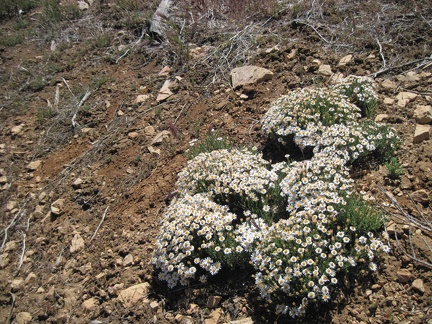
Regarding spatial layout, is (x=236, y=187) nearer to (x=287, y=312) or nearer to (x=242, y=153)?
(x=242, y=153)

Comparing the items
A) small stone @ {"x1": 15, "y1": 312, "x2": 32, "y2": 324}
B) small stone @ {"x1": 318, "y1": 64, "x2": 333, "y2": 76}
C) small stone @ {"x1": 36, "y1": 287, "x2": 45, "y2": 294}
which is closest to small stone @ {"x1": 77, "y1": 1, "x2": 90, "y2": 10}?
small stone @ {"x1": 318, "y1": 64, "x2": 333, "y2": 76}

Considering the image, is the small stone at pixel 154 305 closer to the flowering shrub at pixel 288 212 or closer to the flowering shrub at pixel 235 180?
the flowering shrub at pixel 288 212

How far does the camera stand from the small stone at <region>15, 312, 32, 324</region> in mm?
4086

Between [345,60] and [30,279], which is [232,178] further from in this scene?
[345,60]

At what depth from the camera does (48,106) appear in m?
7.27

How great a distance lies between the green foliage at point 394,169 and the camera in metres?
3.91

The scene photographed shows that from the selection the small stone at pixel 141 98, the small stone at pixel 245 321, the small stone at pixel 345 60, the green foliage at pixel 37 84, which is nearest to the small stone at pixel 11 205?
the small stone at pixel 141 98

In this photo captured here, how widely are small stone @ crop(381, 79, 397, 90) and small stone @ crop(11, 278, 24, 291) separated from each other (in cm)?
525

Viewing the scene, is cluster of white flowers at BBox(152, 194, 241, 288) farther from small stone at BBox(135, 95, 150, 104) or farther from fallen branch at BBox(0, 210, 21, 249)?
small stone at BBox(135, 95, 150, 104)

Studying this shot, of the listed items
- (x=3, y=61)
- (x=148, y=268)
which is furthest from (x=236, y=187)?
(x=3, y=61)

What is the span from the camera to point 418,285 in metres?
3.10

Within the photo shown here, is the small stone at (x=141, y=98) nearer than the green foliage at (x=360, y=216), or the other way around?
the green foliage at (x=360, y=216)

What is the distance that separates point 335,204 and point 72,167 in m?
4.10

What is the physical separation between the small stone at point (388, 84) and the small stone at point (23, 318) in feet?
16.9
